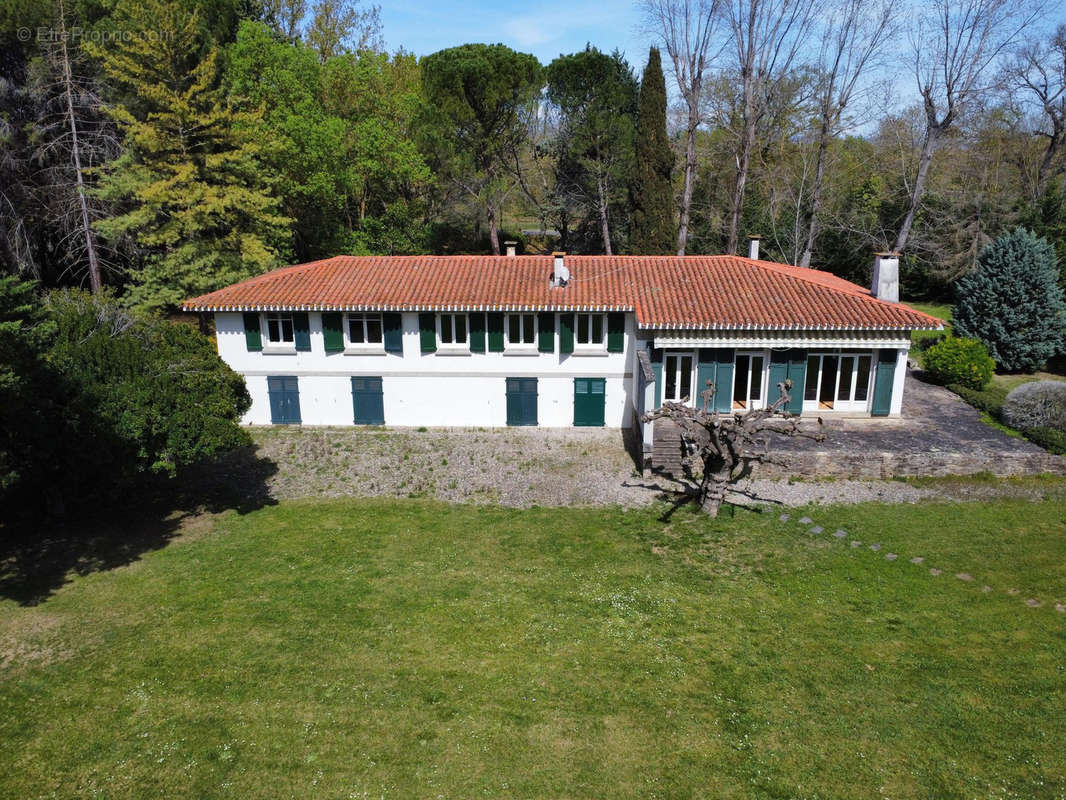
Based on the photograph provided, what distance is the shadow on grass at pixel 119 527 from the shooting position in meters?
19.1

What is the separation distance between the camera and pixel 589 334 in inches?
1096

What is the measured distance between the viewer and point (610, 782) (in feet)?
38.3

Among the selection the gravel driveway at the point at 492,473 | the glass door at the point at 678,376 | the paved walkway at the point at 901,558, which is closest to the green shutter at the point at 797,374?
the glass door at the point at 678,376

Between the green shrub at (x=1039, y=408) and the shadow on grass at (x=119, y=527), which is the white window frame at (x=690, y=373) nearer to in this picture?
the green shrub at (x=1039, y=408)

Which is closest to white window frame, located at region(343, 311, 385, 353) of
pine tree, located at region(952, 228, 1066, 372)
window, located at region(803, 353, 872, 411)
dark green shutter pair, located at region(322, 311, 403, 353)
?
dark green shutter pair, located at region(322, 311, 403, 353)

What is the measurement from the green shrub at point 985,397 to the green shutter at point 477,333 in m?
20.8

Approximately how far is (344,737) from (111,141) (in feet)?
113

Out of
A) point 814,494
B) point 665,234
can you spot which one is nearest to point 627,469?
point 814,494

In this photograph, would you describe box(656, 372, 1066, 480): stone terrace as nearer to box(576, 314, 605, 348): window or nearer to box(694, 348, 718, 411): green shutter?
box(694, 348, 718, 411): green shutter

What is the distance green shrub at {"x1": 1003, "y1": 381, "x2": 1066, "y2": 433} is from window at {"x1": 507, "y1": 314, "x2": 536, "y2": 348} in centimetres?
1878

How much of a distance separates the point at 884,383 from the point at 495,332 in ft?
51.0

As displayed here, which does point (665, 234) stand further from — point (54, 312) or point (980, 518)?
point (54, 312)

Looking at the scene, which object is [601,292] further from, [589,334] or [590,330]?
[589,334]

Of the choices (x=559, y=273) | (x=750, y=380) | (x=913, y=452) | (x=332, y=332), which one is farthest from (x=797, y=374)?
(x=332, y=332)
